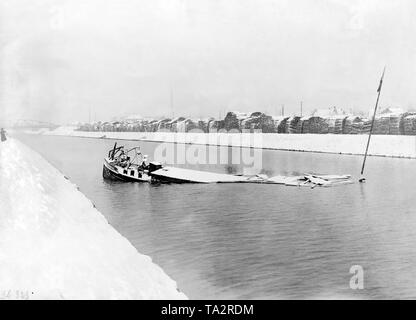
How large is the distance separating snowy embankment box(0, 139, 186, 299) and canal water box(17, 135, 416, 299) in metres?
0.93

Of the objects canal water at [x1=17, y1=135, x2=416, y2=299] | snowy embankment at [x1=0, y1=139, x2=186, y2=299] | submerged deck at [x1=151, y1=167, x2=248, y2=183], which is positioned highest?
snowy embankment at [x1=0, y1=139, x2=186, y2=299]

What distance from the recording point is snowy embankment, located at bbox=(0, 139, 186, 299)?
5312 mm

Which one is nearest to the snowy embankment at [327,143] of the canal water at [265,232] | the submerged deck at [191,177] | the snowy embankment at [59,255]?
the submerged deck at [191,177]

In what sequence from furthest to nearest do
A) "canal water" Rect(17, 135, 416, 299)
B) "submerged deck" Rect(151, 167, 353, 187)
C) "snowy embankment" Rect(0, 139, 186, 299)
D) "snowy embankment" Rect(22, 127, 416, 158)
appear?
"snowy embankment" Rect(22, 127, 416, 158) → "submerged deck" Rect(151, 167, 353, 187) → "canal water" Rect(17, 135, 416, 299) → "snowy embankment" Rect(0, 139, 186, 299)

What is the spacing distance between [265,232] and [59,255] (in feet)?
18.4

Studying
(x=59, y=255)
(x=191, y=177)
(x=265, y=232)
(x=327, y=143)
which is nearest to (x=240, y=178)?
(x=191, y=177)

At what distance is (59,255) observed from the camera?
5.96m

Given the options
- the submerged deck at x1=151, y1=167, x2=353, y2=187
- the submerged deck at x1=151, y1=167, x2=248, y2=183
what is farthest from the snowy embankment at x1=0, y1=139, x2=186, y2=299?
the submerged deck at x1=151, y1=167, x2=353, y2=187

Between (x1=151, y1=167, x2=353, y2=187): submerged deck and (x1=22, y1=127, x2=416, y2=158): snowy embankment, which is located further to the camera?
(x1=22, y1=127, x2=416, y2=158): snowy embankment

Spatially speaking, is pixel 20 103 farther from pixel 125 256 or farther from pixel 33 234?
pixel 125 256

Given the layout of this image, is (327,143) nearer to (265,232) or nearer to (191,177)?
(191,177)

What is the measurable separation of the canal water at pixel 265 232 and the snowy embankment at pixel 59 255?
933mm

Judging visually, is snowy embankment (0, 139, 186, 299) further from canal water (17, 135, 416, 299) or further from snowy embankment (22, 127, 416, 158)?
snowy embankment (22, 127, 416, 158)

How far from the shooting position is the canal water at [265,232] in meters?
6.96
